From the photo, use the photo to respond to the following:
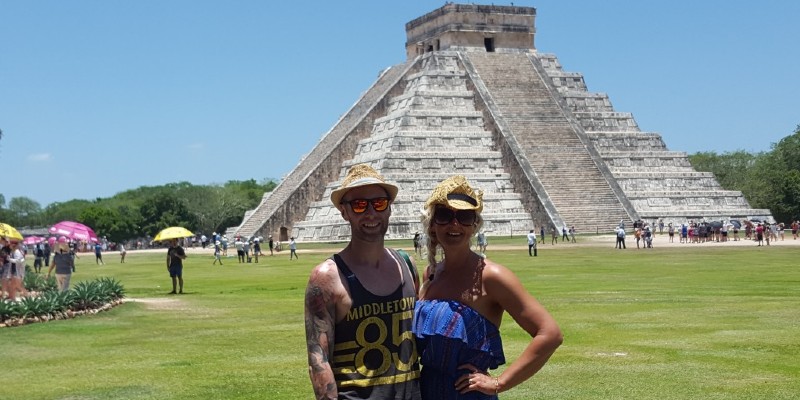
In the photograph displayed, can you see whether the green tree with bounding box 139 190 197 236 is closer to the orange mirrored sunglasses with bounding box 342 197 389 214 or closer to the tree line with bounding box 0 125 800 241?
the tree line with bounding box 0 125 800 241

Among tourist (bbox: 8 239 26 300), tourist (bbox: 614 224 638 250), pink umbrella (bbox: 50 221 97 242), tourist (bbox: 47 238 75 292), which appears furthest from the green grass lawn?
tourist (bbox: 614 224 638 250)

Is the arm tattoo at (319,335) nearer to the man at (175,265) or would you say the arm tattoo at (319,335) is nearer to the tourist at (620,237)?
the man at (175,265)

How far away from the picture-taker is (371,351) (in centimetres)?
566

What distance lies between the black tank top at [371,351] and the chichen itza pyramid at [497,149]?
44375mm

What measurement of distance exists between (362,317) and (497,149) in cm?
5131

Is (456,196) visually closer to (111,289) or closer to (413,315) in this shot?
(413,315)

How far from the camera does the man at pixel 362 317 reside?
5.58 m

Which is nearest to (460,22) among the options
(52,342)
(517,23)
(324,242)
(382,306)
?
(517,23)

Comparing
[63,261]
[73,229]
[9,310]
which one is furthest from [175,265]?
[73,229]

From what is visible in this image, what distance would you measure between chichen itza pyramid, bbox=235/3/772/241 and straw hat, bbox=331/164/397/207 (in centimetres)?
4417

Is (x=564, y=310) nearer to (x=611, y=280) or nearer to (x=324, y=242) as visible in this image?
(x=611, y=280)

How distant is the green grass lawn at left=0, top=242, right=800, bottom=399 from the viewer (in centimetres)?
1085

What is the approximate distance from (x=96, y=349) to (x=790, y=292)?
11955mm

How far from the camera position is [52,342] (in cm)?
1558
